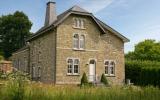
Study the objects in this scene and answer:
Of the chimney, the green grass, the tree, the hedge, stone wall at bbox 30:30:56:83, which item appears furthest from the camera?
the tree

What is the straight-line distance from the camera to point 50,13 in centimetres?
3953

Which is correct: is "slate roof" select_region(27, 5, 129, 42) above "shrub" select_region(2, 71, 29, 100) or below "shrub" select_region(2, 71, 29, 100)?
above

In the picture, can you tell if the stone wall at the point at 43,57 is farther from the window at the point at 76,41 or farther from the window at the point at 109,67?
the window at the point at 109,67

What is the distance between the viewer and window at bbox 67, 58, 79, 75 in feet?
115

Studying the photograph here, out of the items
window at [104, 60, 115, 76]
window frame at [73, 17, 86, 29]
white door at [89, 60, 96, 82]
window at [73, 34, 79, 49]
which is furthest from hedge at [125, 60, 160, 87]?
window frame at [73, 17, 86, 29]

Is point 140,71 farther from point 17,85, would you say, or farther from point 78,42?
point 17,85

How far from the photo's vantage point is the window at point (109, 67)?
37578mm

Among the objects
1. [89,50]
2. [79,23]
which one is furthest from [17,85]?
[89,50]

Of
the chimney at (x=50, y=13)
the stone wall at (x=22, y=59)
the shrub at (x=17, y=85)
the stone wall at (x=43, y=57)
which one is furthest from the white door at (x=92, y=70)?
the shrub at (x=17, y=85)

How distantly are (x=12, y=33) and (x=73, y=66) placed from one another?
34067 millimetres

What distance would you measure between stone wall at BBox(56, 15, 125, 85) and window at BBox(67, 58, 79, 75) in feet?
1.24

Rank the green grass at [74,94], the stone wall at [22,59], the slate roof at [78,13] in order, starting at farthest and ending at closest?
the stone wall at [22,59], the slate roof at [78,13], the green grass at [74,94]

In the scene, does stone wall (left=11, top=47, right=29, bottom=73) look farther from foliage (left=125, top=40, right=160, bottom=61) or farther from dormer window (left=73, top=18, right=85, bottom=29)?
foliage (left=125, top=40, right=160, bottom=61)

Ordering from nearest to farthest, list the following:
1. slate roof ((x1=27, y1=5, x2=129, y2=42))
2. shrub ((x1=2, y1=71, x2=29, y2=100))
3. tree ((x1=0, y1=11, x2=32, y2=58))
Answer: shrub ((x1=2, y1=71, x2=29, y2=100)), slate roof ((x1=27, y1=5, x2=129, y2=42)), tree ((x1=0, y1=11, x2=32, y2=58))
